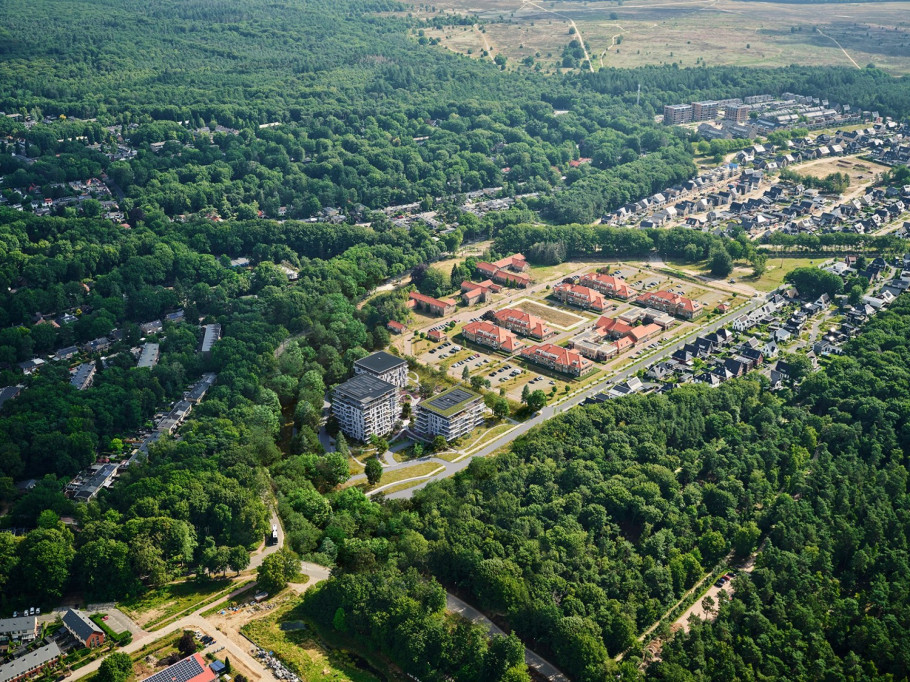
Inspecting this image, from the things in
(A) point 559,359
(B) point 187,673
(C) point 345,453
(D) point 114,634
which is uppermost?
(A) point 559,359

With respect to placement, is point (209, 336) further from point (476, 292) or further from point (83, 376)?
point (476, 292)

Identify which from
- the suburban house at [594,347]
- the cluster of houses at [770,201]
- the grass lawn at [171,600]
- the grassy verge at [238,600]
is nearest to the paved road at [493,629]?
the grassy verge at [238,600]

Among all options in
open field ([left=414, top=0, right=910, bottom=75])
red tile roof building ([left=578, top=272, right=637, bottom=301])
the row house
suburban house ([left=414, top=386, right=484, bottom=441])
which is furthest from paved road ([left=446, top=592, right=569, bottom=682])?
open field ([left=414, top=0, right=910, bottom=75])

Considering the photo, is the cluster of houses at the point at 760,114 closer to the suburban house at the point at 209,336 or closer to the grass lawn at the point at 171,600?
the suburban house at the point at 209,336

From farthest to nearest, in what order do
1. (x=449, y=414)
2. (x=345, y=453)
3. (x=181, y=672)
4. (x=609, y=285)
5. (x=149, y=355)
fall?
Answer: 1. (x=609, y=285)
2. (x=149, y=355)
3. (x=449, y=414)
4. (x=345, y=453)
5. (x=181, y=672)

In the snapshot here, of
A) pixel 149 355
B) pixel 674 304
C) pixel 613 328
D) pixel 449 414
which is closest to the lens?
pixel 449 414

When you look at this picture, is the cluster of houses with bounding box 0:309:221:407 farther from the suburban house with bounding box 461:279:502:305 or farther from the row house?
the row house

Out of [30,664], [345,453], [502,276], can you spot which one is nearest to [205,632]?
[30,664]
